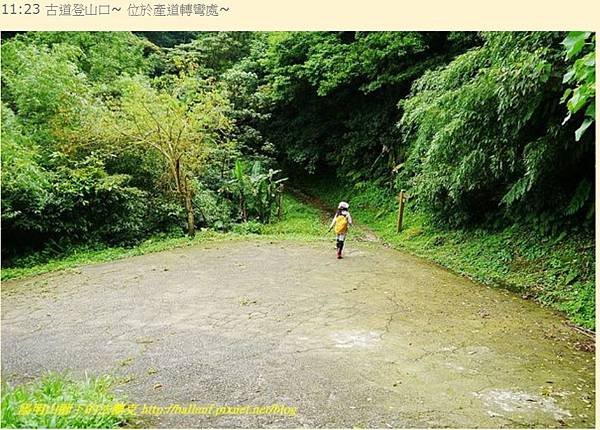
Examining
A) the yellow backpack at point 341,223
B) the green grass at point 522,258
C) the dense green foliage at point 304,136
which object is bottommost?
the green grass at point 522,258

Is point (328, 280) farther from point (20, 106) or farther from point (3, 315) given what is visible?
point (20, 106)

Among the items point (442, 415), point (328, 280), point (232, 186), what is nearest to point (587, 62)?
point (442, 415)

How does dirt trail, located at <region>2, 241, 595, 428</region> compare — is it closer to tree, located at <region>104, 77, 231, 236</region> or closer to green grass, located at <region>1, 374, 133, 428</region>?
green grass, located at <region>1, 374, 133, 428</region>

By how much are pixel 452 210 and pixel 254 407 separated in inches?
293

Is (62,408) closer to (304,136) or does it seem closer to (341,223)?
(341,223)

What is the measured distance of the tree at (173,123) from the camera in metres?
9.64

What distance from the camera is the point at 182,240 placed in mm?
9984

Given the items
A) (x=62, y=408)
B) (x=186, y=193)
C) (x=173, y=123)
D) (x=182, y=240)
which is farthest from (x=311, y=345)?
(x=186, y=193)

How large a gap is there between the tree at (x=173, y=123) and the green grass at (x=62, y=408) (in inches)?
291

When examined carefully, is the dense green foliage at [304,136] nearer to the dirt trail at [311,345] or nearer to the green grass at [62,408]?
the dirt trail at [311,345]

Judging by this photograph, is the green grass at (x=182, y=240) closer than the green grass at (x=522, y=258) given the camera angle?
No

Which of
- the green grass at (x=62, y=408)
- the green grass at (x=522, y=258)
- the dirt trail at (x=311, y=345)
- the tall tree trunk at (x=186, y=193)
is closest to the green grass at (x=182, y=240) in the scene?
the tall tree trunk at (x=186, y=193)

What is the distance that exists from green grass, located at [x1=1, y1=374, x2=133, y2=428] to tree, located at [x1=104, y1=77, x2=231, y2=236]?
7.38 meters

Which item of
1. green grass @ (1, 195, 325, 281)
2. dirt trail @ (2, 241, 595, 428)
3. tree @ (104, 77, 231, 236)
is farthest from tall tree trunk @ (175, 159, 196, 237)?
dirt trail @ (2, 241, 595, 428)
